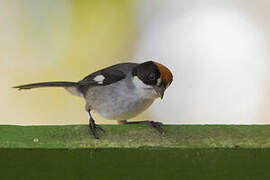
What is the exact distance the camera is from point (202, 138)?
1.37 metres

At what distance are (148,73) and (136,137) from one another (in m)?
1.17

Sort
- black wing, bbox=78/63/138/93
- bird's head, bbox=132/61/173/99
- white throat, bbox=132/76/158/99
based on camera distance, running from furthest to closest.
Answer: black wing, bbox=78/63/138/93 → white throat, bbox=132/76/158/99 → bird's head, bbox=132/61/173/99

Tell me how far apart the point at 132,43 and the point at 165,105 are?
45 cm

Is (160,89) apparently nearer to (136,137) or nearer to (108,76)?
(108,76)

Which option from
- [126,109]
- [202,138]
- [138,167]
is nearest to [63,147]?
[138,167]

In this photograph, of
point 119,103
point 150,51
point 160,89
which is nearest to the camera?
point 160,89

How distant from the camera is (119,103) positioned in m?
2.60

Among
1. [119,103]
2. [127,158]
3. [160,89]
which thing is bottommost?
[119,103]

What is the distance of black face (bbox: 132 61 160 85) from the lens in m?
2.48

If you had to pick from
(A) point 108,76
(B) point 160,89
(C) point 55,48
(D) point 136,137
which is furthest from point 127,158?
(C) point 55,48

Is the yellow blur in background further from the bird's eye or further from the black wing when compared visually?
the bird's eye

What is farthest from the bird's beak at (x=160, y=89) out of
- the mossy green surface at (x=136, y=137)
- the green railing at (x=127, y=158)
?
the green railing at (x=127, y=158)

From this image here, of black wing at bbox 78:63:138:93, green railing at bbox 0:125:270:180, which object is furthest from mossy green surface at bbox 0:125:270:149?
black wing at bbox 78:63:138:93

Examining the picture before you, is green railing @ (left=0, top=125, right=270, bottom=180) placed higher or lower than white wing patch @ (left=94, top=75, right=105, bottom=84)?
higher
